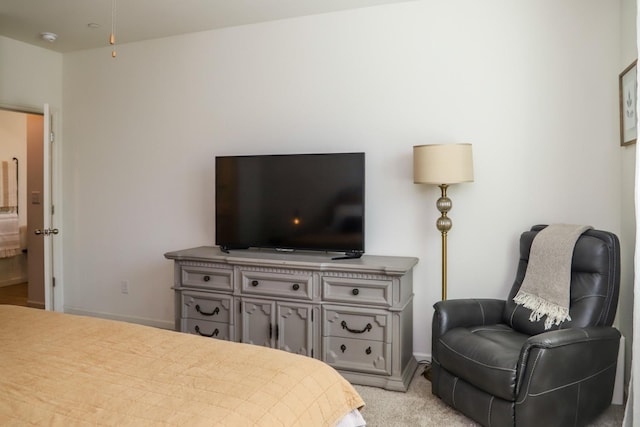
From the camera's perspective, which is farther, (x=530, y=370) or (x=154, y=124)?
(x=154, y=124)

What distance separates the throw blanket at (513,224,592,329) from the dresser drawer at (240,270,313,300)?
1325mm

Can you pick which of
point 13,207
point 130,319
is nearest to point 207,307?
point 130,319

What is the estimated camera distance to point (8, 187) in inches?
262

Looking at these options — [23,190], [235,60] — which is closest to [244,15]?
[235,60]

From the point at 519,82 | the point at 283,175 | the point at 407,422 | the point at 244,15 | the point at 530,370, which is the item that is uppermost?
the point at 244,15

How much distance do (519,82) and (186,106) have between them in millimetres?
2675

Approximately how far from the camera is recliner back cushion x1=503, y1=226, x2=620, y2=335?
2.60 meters

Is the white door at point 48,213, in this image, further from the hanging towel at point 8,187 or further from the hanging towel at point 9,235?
the hanging towel at point 8,187

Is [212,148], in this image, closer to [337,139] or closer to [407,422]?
[337,139]

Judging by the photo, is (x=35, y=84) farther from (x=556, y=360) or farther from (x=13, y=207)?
(x=556, y=360)

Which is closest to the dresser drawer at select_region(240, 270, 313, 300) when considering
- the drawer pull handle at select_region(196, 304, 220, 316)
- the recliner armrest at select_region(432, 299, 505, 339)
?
the drawer pull handle at select_region(196, 304, 220, 316)

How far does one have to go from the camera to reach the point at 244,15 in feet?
12.4

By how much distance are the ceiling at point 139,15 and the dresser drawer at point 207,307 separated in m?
2.12

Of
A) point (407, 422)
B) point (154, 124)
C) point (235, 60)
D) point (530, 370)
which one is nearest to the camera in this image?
point (530, 370)
